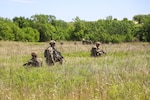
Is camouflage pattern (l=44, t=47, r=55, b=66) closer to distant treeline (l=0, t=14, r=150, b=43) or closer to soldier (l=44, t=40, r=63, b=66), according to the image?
soldier (l=44, t=40, r=63, b=66)

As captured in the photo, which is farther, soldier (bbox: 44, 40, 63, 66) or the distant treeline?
the distant treeline

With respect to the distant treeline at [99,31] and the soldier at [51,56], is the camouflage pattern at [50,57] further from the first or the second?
the distant treeline at [99,31]

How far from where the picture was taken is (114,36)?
63906 millimetres

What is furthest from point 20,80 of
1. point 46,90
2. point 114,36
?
point 114,36

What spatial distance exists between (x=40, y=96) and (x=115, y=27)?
214 ft

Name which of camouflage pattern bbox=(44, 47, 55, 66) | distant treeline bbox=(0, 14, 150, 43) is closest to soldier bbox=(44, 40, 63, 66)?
camouflage pattern bbox=(44, 47, 55, 66)

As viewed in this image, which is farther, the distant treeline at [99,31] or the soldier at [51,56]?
the distant treeline at [99,31]

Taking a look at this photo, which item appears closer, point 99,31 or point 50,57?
point 50,57

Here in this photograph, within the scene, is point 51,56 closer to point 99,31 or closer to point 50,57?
point 50,57

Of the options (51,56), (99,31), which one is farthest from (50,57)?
(99,31)

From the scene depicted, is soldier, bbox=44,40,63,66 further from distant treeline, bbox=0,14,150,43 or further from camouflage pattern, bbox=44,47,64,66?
distant treeline, bbox=0,14,150,43

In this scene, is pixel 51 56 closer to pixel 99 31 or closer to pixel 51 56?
pixel 51 56

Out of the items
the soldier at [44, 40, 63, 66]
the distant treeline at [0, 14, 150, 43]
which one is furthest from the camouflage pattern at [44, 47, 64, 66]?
the distant treeline at [0, 14, 150, 43]

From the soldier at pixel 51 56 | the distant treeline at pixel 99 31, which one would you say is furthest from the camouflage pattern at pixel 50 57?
the distant treeline at pixel 99 31
